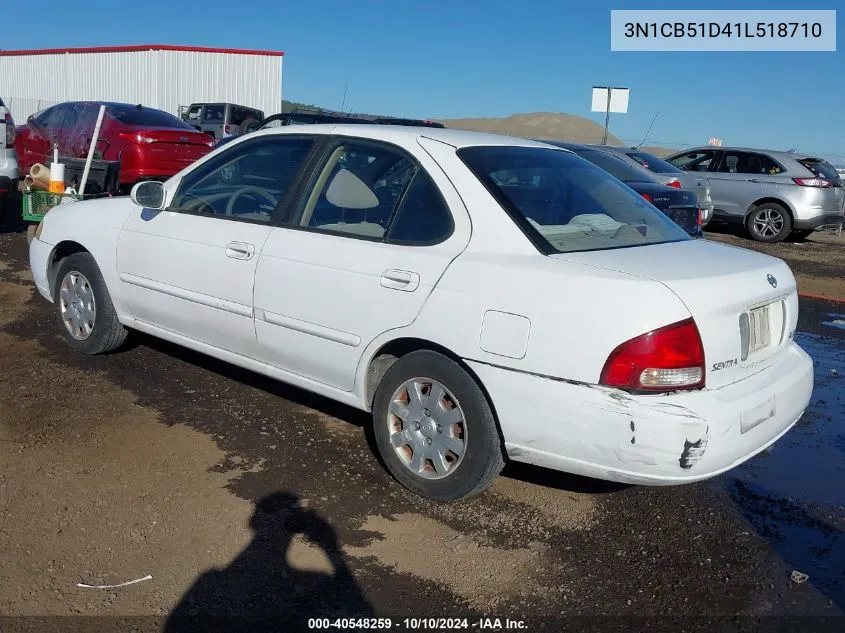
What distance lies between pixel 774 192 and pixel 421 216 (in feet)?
41.5

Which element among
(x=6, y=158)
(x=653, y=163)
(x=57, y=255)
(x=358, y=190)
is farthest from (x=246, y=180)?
(x=653, y=163)

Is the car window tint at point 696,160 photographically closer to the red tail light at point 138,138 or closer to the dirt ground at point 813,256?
the dirt ground at point 813,256

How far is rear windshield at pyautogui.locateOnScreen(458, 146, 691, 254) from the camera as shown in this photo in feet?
12.4

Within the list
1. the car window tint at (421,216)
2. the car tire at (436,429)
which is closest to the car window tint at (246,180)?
the car window tint at (421,216)

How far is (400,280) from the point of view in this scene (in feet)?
12.4

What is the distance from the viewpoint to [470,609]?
304 centimetres

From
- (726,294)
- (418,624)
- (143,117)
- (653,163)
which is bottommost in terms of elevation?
(418,624)

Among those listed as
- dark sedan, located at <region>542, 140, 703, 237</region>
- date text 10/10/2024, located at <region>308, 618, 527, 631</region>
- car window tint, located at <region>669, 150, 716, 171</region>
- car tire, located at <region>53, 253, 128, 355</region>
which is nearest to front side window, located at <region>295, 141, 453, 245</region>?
date text 10/10/2024, located at <region>308, 618, 527, 631</region>

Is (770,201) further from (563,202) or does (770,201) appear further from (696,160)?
(563,202)

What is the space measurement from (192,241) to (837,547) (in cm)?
351

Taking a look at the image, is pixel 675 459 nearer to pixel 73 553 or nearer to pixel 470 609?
pixel 470 609

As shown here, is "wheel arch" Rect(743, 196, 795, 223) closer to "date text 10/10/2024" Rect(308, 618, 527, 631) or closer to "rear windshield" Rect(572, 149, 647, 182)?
"rear windshield" Rect(572, 149, 647, 182)

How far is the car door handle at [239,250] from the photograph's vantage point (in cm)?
440

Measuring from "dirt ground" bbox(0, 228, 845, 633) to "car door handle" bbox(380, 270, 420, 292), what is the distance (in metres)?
0.96
